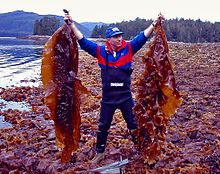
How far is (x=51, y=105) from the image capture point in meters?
6.65

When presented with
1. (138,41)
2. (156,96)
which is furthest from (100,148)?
(138,41)

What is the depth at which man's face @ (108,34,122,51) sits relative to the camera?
6644mm

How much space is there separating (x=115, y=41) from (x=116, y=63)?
15.1 inches

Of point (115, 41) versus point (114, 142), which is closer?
point (115, 41)

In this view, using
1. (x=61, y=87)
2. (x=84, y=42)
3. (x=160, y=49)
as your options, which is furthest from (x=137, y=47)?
(x=61, y=87)

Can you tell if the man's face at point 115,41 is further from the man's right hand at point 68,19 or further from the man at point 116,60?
the man's right hand at point 68,19

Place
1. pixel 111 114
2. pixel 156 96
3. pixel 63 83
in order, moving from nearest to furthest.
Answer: pixel 63 83 < pixel 156 96 < pixel 111 114

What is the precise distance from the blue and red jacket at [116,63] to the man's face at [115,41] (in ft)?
0.21

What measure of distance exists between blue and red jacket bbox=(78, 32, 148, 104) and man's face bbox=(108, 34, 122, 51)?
0.21ft

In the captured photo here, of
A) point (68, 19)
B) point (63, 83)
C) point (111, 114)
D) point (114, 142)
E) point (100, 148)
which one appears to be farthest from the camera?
point (114, 142)

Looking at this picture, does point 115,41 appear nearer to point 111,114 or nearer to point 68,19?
point 68,19

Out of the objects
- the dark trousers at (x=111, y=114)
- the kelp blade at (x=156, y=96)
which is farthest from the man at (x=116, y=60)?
the kelp blade at (x=156, y=96)

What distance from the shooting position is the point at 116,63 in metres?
6.72

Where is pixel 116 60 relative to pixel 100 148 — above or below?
above
